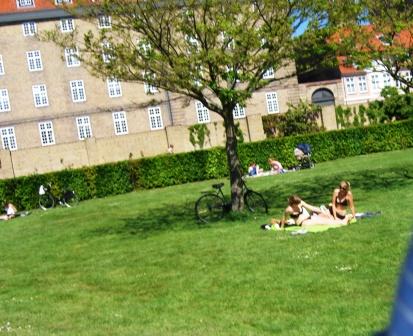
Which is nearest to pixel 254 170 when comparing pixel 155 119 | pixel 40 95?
pixel 155 119

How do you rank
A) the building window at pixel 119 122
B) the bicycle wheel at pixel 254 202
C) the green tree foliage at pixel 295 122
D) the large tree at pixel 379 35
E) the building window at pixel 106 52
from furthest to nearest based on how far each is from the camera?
1. the building window at pixel 119 122
2. the green tree foliage at pixel 295 122
3. the bicycle wheel at pixel 254 202
4. the large tree at pixel 379 35
5. the building window at pixel 106 52

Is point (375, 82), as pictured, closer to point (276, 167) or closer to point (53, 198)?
point (276, 167)

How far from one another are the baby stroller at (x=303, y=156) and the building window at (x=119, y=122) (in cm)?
2361

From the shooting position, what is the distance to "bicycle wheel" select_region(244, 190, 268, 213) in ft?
56.2

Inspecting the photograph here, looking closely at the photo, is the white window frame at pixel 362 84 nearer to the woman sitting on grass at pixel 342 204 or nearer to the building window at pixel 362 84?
the building window at pixel 362 84

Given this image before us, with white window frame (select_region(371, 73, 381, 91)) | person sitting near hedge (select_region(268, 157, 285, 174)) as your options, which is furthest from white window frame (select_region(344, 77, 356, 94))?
person sitting near hedge (select_region(268, 157, 285, 174))

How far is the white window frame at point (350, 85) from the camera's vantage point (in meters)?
71.5

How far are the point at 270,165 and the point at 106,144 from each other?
477 inches

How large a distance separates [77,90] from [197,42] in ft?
130

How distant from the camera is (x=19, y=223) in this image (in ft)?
79.2

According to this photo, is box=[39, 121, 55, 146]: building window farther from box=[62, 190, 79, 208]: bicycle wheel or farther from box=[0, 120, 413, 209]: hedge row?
box=[62, 190, 79, 208]: bicycle wheel

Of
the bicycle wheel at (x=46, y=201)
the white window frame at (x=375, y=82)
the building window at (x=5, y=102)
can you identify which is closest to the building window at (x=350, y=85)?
the white window frame at (x=375, y=82)

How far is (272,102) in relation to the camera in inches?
2238

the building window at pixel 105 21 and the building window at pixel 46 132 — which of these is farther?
the building window at pixel 46 132
